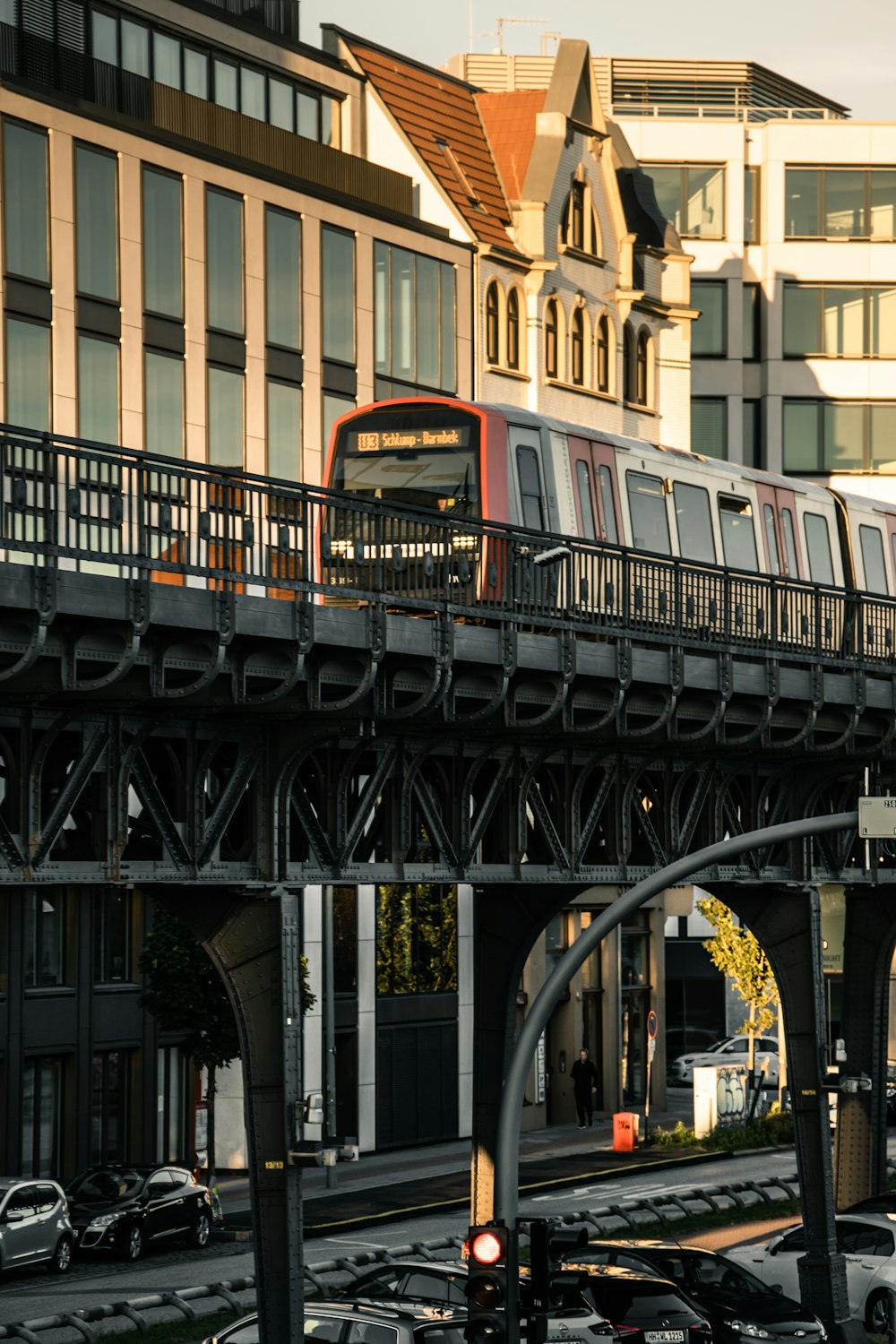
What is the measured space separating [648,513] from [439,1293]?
14094 millimetres

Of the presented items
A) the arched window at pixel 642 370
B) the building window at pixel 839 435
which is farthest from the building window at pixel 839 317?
the arched window at pixel 642 370

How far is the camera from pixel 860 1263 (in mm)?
33844

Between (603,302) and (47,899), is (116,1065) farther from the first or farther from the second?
(603,302)

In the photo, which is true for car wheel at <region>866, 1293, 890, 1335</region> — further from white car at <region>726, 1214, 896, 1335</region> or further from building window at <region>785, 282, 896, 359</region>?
Result: building window at <region>785, 282, 896, 359</region>

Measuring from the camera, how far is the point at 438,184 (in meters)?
59.3

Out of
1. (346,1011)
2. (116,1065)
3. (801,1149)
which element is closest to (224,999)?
(116,1065)

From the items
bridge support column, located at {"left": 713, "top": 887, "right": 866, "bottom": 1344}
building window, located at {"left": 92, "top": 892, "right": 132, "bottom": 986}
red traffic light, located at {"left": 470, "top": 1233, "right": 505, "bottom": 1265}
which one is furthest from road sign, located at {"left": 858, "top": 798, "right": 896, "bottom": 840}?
building window, located at {"left": 92, "top": 892, "right": 132, "bottom": 986}

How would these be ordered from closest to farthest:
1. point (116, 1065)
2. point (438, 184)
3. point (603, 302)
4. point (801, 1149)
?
point (801, 1149)
point (116, 1065)
point (438, 184)
point (603, 302)

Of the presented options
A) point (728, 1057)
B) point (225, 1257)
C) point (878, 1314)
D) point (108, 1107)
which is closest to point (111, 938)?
point (108, 1107)

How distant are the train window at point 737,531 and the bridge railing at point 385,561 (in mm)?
2421

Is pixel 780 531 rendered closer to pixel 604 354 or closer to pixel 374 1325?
pixel 374 1325

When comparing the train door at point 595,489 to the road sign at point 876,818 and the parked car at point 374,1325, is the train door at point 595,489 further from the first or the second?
the parked car at point 374,1325

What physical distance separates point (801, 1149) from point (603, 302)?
35787 millimetres

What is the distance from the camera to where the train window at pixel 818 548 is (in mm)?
41375
